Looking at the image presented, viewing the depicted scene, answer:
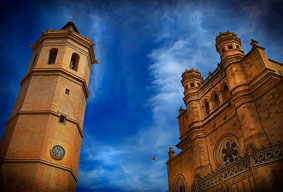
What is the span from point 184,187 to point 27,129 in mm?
14034

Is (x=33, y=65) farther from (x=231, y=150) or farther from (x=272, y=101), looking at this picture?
(x=272, y=101)

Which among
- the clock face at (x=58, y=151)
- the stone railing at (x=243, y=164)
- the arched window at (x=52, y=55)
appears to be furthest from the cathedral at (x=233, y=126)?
the arched window at (x=52, y=55)

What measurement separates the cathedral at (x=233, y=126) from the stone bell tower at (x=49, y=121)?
1017cm

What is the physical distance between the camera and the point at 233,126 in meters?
19.0

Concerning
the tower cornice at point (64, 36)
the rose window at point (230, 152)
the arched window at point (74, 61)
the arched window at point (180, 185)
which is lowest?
the arched window at point (180, 185)

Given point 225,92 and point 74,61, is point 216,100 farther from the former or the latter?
point 74,61

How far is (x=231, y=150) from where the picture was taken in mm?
18703

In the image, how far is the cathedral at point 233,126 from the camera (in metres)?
14.8

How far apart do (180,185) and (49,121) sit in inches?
500

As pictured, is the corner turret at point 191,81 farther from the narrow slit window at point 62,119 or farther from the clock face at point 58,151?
the clock face at point 58,151

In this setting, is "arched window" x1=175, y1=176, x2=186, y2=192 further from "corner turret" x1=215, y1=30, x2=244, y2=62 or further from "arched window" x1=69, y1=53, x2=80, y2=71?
"arched window" x1=69, y1=53, x2=80, y2=71

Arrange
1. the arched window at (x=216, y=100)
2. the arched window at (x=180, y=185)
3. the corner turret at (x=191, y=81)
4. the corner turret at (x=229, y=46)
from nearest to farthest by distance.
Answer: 1. the corner turret at (x=229, y=46)
2. the arched window at (x=180, y=185)
3. the arched window at (x=216, y=100)
4. the corner turret at (x=191, y=81)

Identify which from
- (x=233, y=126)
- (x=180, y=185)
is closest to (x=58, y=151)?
(x=180, y=185)

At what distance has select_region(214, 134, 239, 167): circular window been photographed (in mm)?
18355
